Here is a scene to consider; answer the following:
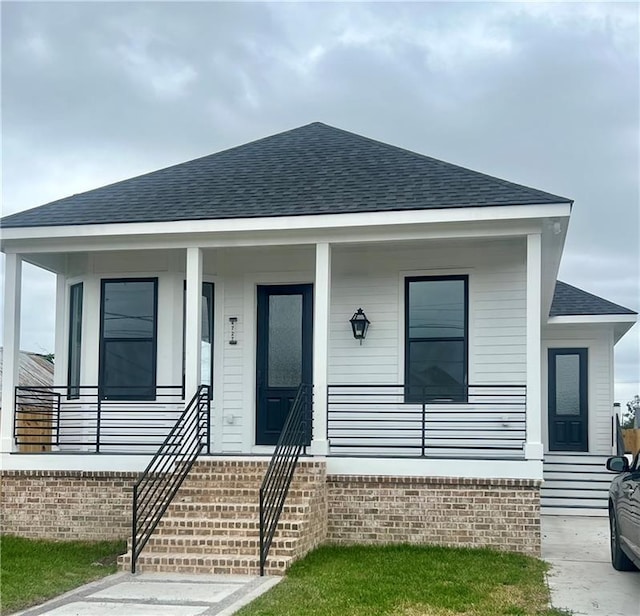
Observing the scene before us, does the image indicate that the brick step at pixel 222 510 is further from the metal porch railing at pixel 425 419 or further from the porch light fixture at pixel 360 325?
the porch light fixture at pixel 360 325

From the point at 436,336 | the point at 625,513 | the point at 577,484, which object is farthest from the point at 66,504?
the point at 577,484

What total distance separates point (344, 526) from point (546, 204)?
4538 mm

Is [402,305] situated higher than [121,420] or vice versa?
[402,305]

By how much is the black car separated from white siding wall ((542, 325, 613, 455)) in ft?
36.1

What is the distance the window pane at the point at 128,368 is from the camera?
12.0 meters

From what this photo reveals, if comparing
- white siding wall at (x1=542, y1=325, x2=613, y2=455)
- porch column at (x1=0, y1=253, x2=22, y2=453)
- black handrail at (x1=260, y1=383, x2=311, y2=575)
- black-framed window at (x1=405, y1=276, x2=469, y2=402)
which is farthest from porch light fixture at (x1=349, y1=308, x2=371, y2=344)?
white siding wall at (x1=542, y1=325, x2=613, y2=455)

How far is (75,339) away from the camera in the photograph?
12.6 m

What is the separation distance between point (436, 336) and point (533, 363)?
1.86m

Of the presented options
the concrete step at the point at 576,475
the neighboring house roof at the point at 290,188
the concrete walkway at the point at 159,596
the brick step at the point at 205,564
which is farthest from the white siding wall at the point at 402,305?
the concrete step at the point at 576,475

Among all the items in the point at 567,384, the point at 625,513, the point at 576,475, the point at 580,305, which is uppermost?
the point at 580,305

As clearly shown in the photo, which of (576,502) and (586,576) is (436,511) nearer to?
(586,576)

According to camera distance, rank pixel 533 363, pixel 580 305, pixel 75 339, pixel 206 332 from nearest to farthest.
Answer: pixel 533 363
pixel 206 332
pixel 75 339
pixel 580 305

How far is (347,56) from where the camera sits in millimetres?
17375

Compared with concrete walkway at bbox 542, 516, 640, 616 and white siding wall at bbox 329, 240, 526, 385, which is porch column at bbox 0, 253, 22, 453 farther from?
concrete walkway at bbox 542, 516, 640, 616
